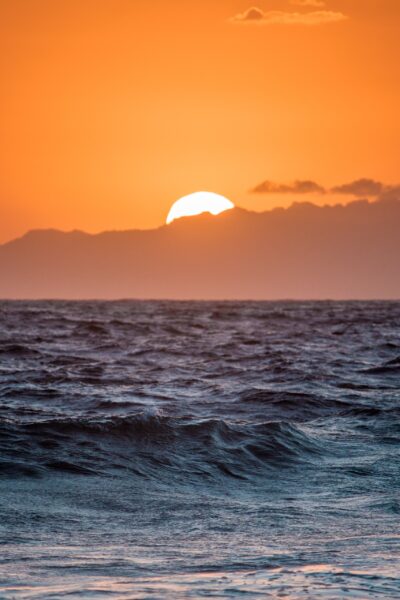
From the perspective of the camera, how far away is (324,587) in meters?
7.25

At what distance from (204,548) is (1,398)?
546 inches

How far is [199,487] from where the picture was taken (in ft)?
42.1

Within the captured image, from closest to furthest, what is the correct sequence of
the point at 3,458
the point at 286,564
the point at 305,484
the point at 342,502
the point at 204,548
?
the point at 286,564 < the point at 204,548 < the point at 342,502 < the point at 305,484 < the point at 3,458

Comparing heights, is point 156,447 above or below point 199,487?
above

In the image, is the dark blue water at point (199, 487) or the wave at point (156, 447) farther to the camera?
the wave at point (156, 447)

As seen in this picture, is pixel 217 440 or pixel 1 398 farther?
pixel 1 398

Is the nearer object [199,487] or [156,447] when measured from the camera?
[199,487]

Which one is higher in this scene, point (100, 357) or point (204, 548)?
point (100, 357)

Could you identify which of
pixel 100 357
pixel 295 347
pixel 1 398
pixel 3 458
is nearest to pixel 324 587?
pixel 3 458

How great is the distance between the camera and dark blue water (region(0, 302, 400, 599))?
770 cm

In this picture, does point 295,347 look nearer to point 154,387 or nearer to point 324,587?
point 154,387

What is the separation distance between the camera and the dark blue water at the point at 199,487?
7699 mm

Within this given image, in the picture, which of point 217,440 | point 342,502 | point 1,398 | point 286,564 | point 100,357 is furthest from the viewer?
point 100,357

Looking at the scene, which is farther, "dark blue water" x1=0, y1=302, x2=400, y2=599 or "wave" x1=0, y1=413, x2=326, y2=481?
"wave" x1=0, y1=413, x2=326, y2=481
